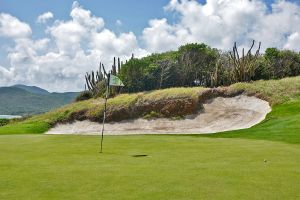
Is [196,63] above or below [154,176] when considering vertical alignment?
above

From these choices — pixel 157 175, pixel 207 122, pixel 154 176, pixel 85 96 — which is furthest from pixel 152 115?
pixel 154 176

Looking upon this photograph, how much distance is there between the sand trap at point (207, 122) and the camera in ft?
142

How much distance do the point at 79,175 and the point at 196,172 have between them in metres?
3.45

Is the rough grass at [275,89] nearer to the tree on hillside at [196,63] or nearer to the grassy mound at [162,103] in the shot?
the grassy mound at [162,103]

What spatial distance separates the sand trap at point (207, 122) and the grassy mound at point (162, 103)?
947 mm

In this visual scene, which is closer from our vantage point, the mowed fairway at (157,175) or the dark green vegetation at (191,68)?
the mowed fairway at (157,175)

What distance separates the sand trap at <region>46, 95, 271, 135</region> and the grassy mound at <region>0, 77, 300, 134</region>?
947 millimetres

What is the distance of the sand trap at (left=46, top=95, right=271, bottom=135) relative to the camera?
4316cm

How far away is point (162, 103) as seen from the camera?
5072 centimetres

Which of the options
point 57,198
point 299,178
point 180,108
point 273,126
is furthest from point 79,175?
point 180,108

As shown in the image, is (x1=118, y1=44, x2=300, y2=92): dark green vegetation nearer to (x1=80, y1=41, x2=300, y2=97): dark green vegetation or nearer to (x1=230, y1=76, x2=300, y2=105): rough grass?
(x1=80, y1=41, x2=300, y2=97): dark green vegetation

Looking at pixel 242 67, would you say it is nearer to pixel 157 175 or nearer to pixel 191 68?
pixel 191 68

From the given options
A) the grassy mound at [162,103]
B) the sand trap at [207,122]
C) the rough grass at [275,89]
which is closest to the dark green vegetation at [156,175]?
the sand trap at [207,122]

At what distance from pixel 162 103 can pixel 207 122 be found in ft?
23.1
